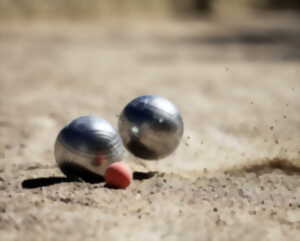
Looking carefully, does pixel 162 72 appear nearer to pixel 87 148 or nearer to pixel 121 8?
pixel 87 148

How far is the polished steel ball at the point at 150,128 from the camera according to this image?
8.27 meters

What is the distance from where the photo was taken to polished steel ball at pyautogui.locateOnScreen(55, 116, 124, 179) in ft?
25.4

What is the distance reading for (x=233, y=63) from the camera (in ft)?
60.7

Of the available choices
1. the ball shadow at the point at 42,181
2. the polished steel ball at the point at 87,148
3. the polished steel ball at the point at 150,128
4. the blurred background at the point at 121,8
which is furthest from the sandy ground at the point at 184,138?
the blurred background at the point at 121,8

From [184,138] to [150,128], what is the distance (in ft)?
7.55

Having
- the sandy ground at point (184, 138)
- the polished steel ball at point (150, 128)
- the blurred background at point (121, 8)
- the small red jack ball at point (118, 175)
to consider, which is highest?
the polished steel ball at point (150, 128)

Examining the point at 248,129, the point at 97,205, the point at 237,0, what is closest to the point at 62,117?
the point at 248,129

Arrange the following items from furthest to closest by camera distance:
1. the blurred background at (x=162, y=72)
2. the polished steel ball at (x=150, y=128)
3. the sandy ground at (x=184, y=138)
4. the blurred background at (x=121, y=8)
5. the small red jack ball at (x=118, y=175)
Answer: the blurred background at (x=121, y=8) → the blurred background at (x=162, y=72) → the polished steel ball at (x=150, y=128) → the small red jack ball at (x=118, y=175) → the sandy ground at (x=184, y=138)

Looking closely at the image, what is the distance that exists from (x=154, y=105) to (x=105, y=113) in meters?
3.84

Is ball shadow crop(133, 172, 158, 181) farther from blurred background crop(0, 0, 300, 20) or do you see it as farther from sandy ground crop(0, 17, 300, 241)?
blurred background crop(0, 0, 300, 20)

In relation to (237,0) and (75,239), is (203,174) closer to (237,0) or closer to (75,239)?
(75,239)

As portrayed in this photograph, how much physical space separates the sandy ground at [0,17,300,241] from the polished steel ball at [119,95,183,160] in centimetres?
41

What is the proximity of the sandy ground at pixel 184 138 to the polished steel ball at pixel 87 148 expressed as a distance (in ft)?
0.89

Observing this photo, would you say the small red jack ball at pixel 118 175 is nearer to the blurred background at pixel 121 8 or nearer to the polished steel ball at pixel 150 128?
the polished steel ball at pixel 150 128
